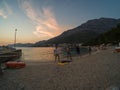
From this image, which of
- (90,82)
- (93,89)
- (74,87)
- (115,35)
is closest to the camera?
(93,89)

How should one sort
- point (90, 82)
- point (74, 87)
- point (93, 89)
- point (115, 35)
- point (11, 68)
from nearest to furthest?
point (93, 89)
point (74, 87)
point (90, 82)
point (11, 68)
point (115, 35)

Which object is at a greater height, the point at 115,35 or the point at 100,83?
the point at 115,35

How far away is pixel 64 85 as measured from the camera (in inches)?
421

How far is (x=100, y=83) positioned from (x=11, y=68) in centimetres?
1162

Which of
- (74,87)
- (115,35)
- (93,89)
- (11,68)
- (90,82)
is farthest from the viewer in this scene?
(115,35)

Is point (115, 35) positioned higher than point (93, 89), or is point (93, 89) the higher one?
point (115, 35)

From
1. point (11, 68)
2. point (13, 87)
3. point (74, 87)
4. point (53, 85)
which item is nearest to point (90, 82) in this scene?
point (74, 87)

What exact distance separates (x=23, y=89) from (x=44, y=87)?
1.16 meters

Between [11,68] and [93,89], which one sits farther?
[11,68]

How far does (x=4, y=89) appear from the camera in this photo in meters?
10.4

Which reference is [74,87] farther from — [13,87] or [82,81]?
[13,87]

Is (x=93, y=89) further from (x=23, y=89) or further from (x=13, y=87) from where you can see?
(x=13, y=87)

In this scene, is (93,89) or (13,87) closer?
(93,89)

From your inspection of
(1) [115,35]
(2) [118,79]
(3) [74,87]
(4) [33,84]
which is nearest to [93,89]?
(3) [74,87]
